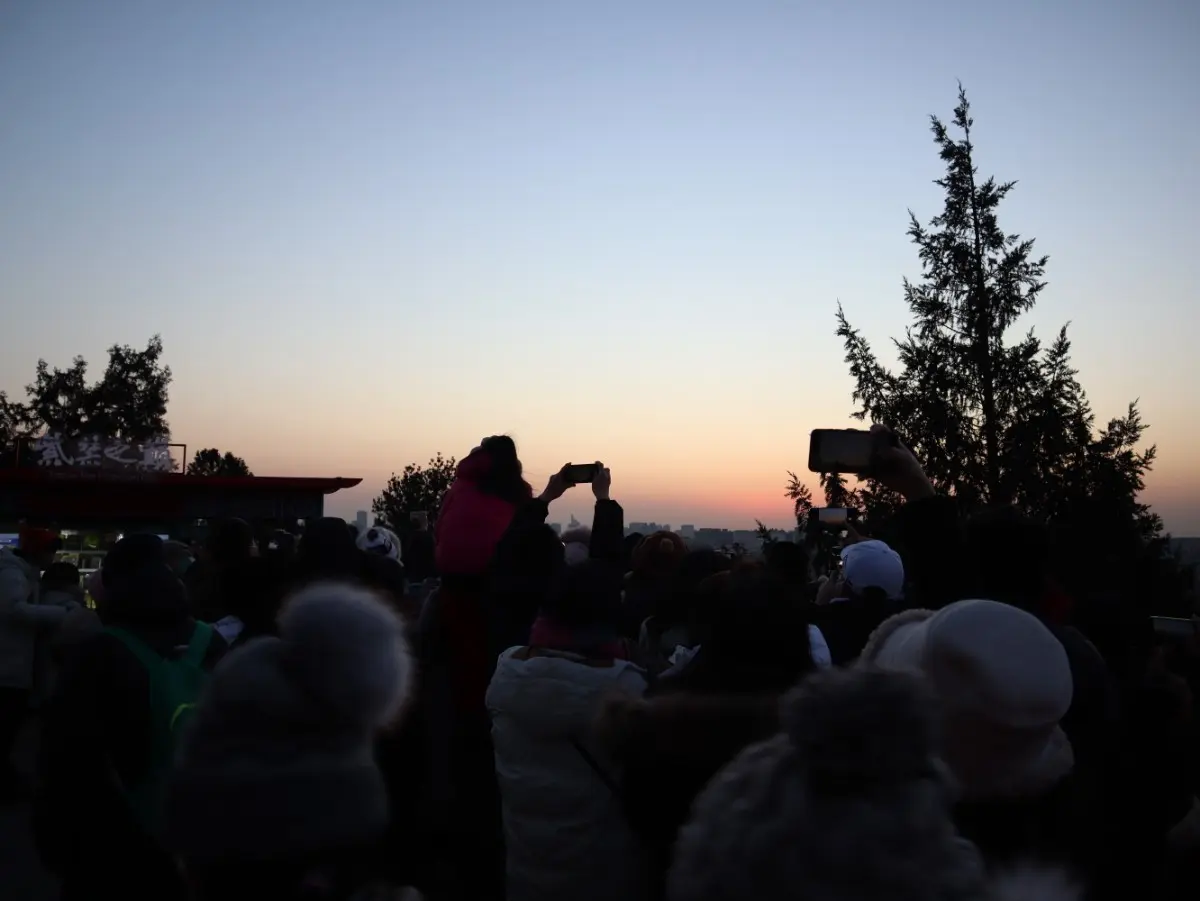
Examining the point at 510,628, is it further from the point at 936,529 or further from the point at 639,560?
the point at 936,529

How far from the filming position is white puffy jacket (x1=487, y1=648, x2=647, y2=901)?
355 cm

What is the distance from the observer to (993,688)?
233 centimetres

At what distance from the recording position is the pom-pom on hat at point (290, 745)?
7.75ft

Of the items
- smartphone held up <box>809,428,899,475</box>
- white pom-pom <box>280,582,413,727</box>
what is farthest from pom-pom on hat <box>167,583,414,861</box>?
smartphone held up <box>809,428,899,475</box>

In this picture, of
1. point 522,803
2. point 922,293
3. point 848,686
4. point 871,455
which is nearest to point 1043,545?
point 871,455

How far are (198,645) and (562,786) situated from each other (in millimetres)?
1229

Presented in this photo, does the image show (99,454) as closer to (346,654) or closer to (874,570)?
(874,570)

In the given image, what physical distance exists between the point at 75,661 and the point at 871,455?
95.0 inches

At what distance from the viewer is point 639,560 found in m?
6.44

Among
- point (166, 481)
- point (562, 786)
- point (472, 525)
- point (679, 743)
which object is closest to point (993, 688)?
point (679, 743)

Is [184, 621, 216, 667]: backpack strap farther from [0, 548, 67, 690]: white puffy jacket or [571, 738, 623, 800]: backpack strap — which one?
[0, 548, 67, 690]: white puffy jacket

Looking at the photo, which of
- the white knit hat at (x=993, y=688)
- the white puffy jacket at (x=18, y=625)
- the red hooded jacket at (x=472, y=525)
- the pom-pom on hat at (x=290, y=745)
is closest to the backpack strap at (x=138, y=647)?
the pom-pom on hat at (x=290, y=745)

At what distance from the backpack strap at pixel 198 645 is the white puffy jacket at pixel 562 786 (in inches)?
38.1

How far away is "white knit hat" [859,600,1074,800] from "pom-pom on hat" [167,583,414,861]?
1197 mm
